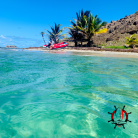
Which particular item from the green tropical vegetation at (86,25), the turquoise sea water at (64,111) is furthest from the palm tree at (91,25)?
the turquoise sea water at (64,111)

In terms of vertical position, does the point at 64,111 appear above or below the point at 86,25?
below

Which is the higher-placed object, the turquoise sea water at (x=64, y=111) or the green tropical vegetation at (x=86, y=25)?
the green tropical vegetation at (x=86, y=25)

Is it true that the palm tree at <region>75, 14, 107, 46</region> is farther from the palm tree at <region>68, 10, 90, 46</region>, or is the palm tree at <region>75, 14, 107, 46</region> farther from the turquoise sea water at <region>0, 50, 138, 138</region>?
the turquoise sea water at <region>0, 50, 138, 138</region>

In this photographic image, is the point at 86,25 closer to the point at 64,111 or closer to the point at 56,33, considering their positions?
the point at 56,33

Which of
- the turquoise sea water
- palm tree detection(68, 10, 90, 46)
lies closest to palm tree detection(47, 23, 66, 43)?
palm tree detection(68, 10, 90, 46)

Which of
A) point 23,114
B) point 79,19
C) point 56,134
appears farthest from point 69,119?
point 79,19

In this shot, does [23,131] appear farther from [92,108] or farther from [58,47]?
[58,47]

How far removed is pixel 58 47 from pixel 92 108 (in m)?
25.2

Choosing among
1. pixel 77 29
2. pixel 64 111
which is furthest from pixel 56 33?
pixel 64 111

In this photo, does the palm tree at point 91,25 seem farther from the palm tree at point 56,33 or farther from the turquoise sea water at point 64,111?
the turquoise sea water at point 64,111

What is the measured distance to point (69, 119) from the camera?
217cm

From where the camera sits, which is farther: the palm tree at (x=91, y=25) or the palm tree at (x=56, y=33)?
the palm tree at (x=56, y=33)

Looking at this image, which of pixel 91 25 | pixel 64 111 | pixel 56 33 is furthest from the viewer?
pixel 56 33

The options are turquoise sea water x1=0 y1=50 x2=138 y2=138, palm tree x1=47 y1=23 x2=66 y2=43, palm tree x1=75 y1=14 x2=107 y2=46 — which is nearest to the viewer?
turquoise sea water x1=0 y1=50 x2=138 y2=138
